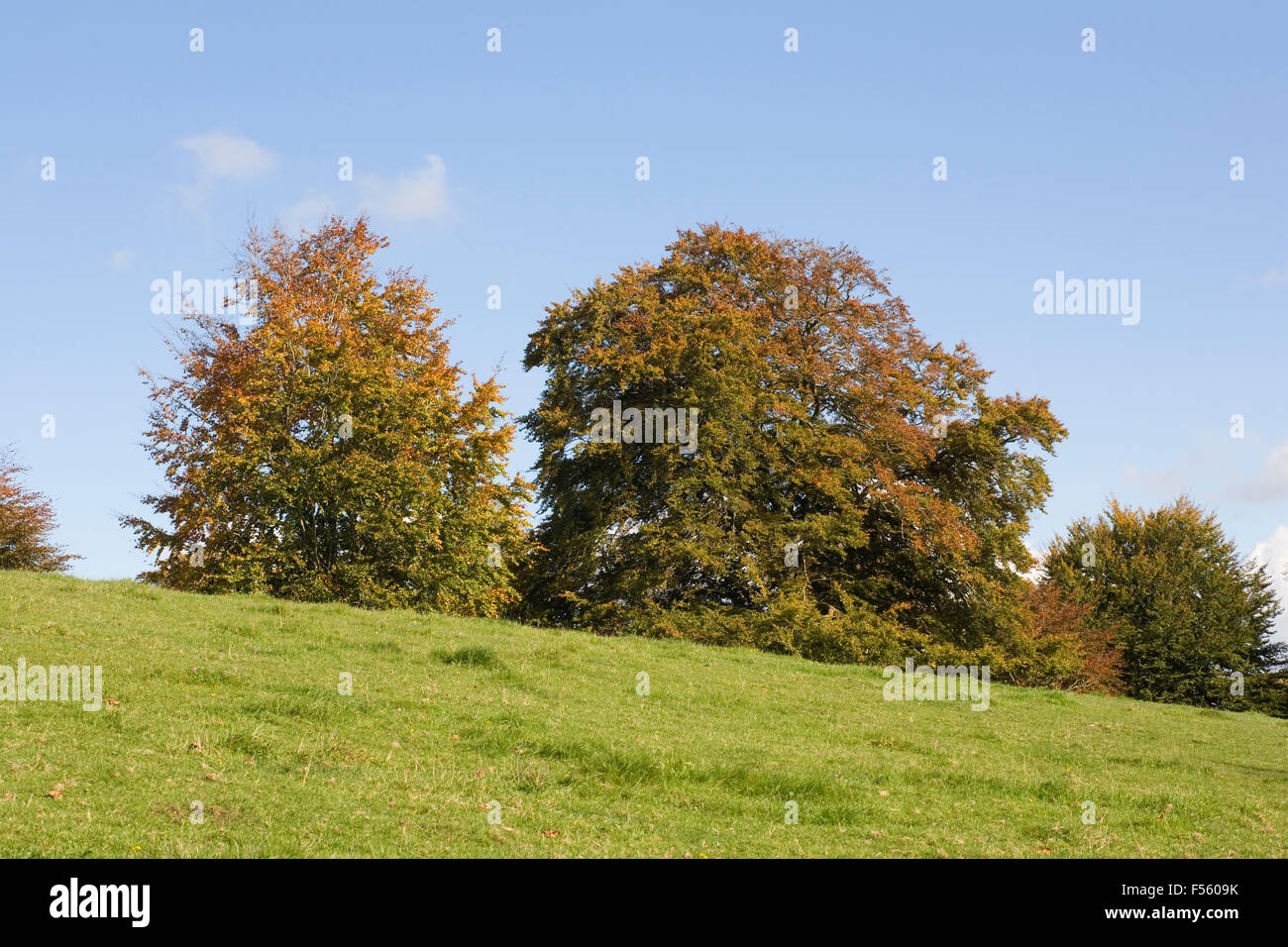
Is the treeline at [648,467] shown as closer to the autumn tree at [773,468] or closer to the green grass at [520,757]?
the autumn tree at [773,468]

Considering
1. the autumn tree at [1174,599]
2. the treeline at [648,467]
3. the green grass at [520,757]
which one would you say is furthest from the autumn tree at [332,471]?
the autumn tree at [1174,599]

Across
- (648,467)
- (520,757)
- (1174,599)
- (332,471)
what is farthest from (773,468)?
(1174,599)

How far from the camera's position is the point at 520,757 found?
14.2 meters

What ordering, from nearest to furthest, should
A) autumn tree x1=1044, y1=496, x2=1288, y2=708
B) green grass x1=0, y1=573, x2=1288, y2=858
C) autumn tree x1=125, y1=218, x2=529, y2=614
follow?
green grass x1=0, y1=573, x2=1288, y2=858
autumn tree x1=125, y1=218, x2=529, y2=614
autumn tree x1=1044, y1=496, x2=1288, y2=708

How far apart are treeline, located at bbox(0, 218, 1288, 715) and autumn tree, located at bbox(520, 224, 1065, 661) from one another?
108 millimetres

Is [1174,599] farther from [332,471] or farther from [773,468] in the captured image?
[332,471]

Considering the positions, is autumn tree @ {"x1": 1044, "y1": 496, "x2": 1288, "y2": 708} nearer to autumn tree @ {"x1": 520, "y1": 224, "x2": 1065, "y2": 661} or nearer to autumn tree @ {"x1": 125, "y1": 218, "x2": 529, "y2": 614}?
autumn tree @ {"x1": 520, "y1": 224, "x2": 1065, "y2": 661}

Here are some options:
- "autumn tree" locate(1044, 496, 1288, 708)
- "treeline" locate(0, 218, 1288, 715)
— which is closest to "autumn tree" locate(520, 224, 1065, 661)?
"treeline" locate(0, 218, 1288, 715)

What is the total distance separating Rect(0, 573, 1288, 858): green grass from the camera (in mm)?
10594

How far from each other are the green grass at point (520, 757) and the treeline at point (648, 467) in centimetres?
955

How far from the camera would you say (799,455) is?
36.0 metres

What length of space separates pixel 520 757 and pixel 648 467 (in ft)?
73.6
